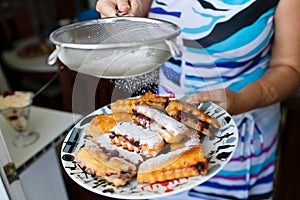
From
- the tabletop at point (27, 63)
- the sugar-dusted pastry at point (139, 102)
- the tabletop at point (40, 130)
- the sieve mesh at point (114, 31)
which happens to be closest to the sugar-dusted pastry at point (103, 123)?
the sugar-dusted pastry at point (139, 102)

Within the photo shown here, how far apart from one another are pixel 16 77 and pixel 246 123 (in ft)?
4.36

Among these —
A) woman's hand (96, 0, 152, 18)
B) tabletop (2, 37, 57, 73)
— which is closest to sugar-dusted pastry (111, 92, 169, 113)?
woman's hand (96, 0, 152, 18)

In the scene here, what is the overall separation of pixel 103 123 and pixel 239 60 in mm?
309

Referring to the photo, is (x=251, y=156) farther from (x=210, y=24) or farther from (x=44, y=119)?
(x=44, y=119)

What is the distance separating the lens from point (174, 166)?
0.46 metres

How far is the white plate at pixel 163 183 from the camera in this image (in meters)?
0.43

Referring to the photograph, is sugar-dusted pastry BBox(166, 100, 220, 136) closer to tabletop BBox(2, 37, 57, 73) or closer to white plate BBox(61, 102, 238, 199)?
white plate BBox(61, 102, 238, 199)

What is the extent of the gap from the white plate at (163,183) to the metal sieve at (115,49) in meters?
0.08

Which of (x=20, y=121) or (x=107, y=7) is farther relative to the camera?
(x=20, y=121)

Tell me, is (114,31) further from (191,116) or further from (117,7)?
(191,116)

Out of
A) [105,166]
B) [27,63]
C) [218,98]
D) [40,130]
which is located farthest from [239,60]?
[27,63]

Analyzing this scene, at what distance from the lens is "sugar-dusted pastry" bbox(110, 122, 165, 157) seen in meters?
0.49

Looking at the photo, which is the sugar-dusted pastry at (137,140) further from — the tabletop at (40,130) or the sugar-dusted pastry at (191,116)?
the tabletop at (40,130)

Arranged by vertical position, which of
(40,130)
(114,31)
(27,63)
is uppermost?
(114,31)
